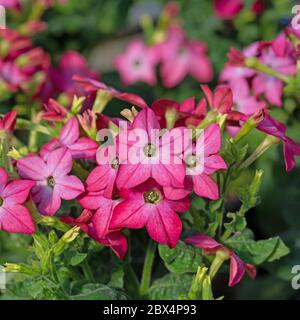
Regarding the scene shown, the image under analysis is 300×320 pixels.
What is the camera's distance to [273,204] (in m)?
1.70

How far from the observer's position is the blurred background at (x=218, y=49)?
4.82ft

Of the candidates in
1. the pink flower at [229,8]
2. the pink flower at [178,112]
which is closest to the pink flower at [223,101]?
the pink flower at [178,112]

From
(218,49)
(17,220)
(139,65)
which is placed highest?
(17,220)

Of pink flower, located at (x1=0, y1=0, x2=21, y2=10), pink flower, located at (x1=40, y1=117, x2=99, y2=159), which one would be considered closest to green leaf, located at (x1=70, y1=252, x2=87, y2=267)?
pink flower, located at (x1=40, y1=117, x2=99, y2=159)

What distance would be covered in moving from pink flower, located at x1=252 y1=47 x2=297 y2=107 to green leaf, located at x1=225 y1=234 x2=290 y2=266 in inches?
14.5

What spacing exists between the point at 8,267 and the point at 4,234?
38 cm

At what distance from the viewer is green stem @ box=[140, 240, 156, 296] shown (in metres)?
1.13

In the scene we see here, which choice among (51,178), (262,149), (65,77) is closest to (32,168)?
(51,178)

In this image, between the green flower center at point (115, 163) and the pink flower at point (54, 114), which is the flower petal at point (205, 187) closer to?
the green flower center at point (115, 163)

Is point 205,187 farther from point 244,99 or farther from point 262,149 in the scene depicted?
point 244,99

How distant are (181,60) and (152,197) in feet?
3.42

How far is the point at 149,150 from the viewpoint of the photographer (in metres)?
1.01

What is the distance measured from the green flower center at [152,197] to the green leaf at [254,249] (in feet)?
0.57
